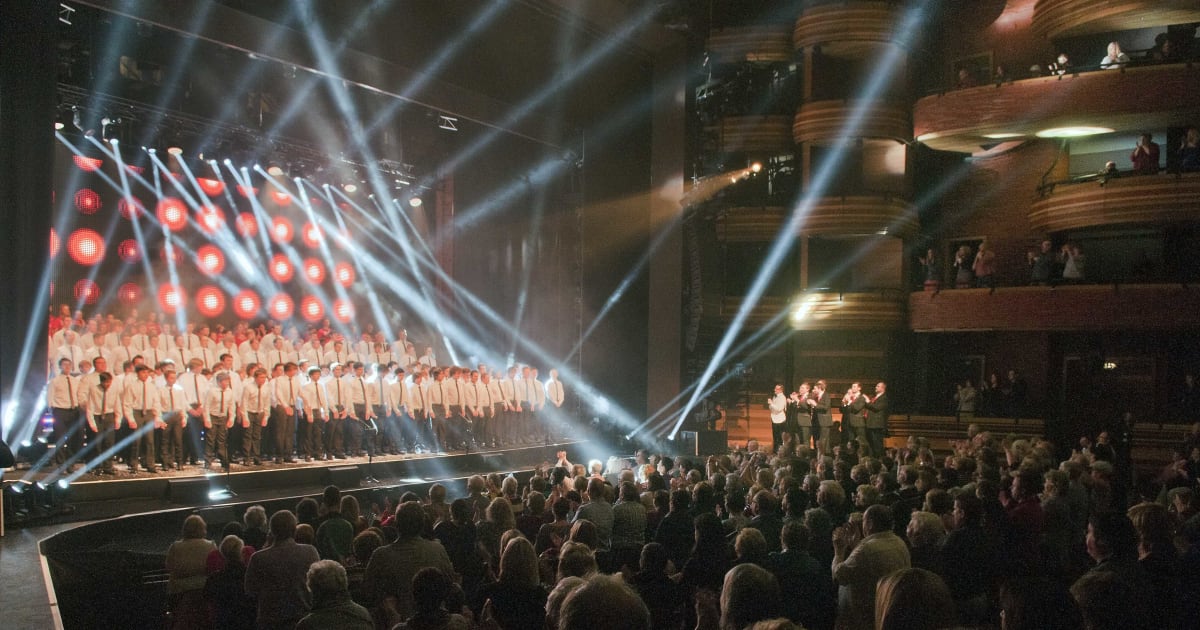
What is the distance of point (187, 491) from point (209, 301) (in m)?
9.67

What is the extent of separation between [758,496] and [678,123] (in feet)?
52.1

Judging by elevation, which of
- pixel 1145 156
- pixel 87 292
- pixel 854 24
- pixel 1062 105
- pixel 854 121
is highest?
pixel 854 24

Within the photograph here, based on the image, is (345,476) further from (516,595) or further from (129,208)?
(516,595)

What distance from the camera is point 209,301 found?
2186cm

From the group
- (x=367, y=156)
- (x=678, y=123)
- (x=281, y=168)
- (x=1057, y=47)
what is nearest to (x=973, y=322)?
(x=1057, y=47)

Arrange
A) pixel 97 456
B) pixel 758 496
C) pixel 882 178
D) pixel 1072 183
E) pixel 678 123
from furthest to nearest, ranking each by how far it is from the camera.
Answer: pixel 882 178
pixel 678 123
pixel 1072 183
pixel 97 456
pixel 758 496

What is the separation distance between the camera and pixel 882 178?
24.8 m

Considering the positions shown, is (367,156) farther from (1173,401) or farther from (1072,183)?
(1173,401)

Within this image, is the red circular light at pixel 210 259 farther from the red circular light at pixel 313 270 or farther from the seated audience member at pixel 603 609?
the seated audience member at pixel 603 609

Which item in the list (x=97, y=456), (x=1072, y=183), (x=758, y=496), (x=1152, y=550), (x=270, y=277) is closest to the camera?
(x=1152, y=550)

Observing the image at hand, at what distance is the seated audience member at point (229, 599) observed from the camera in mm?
6441

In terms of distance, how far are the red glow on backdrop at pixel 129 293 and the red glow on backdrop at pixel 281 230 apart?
3.43 meters

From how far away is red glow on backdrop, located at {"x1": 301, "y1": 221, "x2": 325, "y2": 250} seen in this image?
23.8 meters

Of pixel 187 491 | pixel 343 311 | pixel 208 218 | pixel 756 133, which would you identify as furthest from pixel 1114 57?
pixel 208 218
